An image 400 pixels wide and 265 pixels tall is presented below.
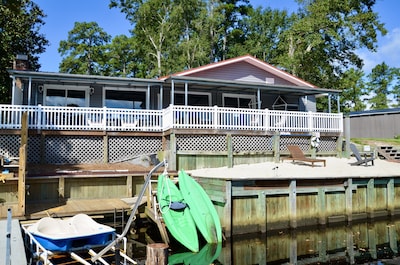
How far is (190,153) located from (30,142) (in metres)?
6.29

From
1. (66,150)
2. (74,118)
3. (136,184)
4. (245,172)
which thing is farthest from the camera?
(74,118)

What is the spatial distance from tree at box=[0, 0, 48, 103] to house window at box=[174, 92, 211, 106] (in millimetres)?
10803

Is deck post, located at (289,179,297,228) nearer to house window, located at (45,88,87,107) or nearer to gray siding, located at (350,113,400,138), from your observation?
house window, located at (45,88,87,107)

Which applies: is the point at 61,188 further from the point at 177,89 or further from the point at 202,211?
the point at 177,89

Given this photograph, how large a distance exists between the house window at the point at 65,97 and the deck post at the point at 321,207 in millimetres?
11905

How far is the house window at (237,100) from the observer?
20844 millimetres

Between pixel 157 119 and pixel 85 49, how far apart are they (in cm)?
3214

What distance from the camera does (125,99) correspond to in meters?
19.1

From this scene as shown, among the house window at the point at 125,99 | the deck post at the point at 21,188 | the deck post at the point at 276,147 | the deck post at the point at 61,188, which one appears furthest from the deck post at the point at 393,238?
the house window at the point at 125,99

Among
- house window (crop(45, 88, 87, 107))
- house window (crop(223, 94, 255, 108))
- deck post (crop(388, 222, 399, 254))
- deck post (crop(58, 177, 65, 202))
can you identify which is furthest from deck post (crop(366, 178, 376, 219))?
house window (crop(45, 88, 87, 107))

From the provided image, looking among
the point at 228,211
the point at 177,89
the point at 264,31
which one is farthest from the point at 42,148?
the point at 264,31

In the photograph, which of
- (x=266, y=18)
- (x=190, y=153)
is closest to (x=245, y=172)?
(x=190, y=153)

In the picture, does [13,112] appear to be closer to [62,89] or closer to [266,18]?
[62,89]

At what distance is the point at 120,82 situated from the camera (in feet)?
56.9
